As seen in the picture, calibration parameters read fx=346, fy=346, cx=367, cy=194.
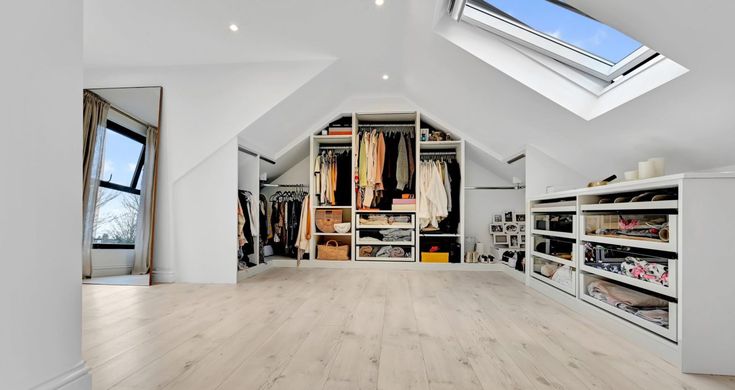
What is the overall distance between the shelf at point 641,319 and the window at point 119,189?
4.04 metres

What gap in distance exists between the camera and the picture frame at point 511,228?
4781 millimetres

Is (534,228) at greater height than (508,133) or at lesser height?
lesser

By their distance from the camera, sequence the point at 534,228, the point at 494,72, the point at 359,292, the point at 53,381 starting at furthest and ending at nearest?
the point at 534,228 < the point at 359,292 < the point at 494,72 < the point at 53,381

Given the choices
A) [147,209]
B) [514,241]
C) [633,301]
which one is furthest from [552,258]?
[147,209]

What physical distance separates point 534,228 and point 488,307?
1195 millimetres

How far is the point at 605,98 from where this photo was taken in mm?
2283

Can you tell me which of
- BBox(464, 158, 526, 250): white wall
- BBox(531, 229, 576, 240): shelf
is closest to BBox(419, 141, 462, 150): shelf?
BBox(464, 158, 526, 250): white wall

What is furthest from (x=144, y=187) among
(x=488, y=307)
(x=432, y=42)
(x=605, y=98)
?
(x=605, y=98)

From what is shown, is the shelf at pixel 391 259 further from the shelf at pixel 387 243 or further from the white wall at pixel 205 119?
the white wall at pixel 205 119

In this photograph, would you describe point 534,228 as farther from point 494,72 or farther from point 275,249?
point 275,249

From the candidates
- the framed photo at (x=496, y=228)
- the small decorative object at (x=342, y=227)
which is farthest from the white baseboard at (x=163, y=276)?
the framed photo at (x=496, y=228)

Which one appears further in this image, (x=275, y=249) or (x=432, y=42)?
(x=275, y=249)

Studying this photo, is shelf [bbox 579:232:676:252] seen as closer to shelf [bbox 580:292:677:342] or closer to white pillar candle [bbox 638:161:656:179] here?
shelf [bbox 580:292:677:342]

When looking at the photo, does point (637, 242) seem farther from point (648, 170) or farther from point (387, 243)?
Answer: point (387, 243)
